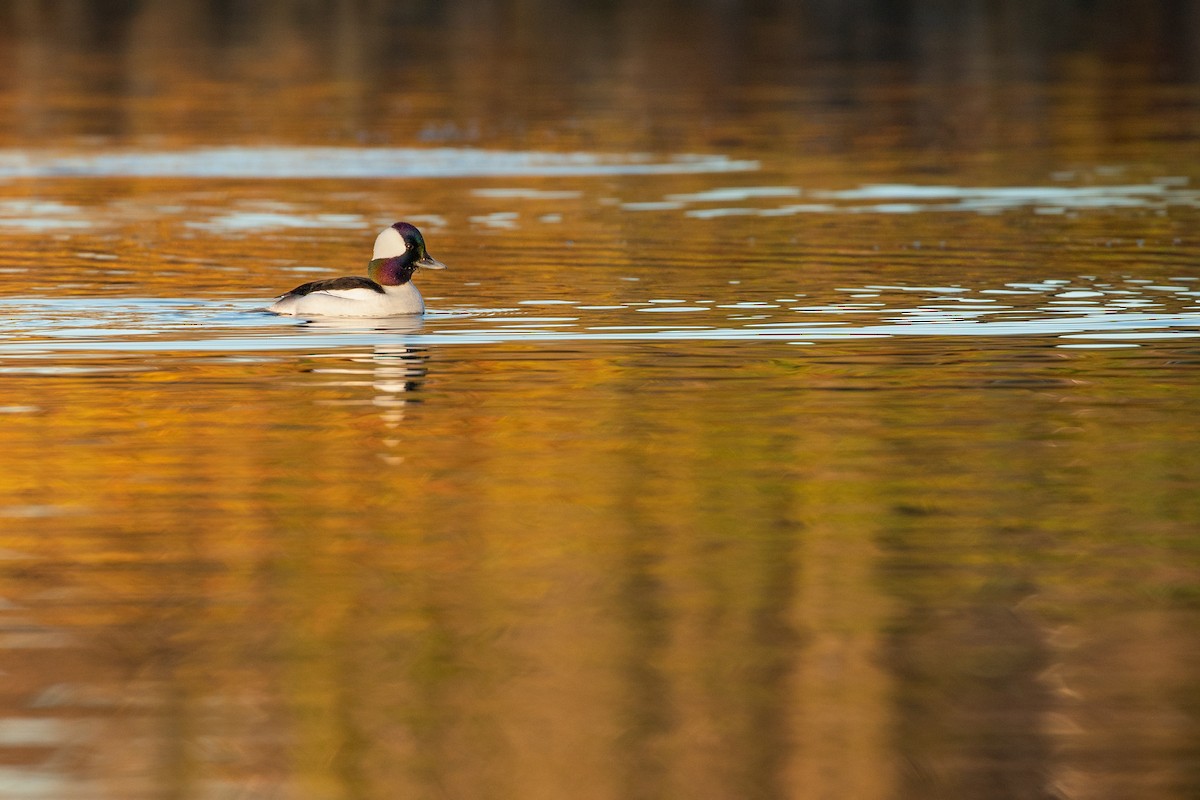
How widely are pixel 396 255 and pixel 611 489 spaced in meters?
8.60

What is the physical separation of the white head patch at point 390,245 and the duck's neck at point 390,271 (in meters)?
0.07

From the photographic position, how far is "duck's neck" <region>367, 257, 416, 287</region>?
21125 millimetres

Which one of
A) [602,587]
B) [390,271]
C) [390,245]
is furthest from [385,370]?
[602,587]

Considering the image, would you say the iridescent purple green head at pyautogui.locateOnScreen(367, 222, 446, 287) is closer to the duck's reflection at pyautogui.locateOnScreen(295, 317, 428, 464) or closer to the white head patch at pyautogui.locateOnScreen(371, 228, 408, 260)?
the white head patch at pyautogui.locateOnScreen(371, 228, 408, 260)

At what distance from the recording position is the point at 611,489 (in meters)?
12.9

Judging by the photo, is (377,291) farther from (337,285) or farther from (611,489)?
(611,489)

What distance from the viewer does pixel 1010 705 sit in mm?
8852

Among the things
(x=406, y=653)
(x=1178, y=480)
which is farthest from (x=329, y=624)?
(x=1178, y=480)

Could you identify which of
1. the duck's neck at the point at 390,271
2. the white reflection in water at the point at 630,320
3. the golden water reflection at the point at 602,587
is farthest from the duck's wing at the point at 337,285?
the golden water reflection at the point at 602,587

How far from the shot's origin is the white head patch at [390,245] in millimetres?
21219

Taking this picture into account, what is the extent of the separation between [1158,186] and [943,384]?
1678 cm

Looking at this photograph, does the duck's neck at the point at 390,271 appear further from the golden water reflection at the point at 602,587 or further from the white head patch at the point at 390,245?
the golden water reflection at the point at 602,587

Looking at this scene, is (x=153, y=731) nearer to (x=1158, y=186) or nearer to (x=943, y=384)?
(x=943, y=384)

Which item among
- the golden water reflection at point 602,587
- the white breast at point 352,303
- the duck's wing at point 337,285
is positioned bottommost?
the golden water reflection at point 602,587
